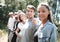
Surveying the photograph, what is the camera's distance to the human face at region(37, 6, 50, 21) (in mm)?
4145

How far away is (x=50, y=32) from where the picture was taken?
4043 mm

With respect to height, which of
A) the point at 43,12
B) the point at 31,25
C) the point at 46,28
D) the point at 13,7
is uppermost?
the point at 43,12

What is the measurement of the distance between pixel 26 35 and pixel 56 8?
17976 mm

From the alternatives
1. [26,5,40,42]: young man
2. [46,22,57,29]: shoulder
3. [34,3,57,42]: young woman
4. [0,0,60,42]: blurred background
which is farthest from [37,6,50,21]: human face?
[0,0,60,42]: blurred background

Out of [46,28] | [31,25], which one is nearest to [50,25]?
[46,28]

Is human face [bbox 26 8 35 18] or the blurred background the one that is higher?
human face [bbox 26 8 35 18]

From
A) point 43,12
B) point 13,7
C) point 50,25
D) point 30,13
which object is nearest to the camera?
point 50,25

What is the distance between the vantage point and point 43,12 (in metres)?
4.18

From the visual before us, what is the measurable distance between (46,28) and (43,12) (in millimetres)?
244

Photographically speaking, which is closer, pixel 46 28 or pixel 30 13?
pixel 46 28

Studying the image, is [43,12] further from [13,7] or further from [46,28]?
[13,7]

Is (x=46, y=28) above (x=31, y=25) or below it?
above

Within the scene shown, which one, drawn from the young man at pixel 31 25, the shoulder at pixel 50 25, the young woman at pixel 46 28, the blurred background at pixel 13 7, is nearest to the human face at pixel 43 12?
the young woman at pixel 46 28

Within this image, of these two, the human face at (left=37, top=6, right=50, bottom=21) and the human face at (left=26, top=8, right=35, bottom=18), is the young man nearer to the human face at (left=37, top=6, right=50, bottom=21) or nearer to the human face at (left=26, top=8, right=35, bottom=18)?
the human face at (left=26, top=8, right=35, bottom=18)
